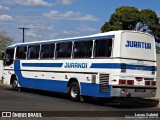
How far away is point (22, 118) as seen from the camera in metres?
12.5

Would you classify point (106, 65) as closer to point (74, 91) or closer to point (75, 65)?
point (75, 65)

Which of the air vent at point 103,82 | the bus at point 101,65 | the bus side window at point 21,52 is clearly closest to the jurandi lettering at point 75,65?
the bus at point 101,65

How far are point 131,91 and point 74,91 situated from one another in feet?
11.3

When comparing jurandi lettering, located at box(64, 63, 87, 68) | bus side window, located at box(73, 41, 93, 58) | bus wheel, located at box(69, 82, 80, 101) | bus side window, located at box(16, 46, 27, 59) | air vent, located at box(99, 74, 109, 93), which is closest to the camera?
air vent, located at box(99, 74, 109, 93)

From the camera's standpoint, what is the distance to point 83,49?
19062 millimetres

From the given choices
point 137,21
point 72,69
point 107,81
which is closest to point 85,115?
point 107,81

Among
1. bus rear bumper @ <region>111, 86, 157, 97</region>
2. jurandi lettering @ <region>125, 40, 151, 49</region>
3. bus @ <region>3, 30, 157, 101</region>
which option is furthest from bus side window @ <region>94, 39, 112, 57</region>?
bus rear bumper @ <region>111, 86, 157, 97</region>

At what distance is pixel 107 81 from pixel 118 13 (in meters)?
38.7

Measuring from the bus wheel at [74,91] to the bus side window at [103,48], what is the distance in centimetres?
217

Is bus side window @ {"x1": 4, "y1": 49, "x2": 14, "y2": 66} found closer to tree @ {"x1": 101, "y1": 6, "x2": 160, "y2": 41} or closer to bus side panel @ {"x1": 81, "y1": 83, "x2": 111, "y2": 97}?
bus side panel @ {"x1": 81, "y1": 83, "x2": 111, "y2": 97}

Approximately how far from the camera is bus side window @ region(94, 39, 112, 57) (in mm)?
17266

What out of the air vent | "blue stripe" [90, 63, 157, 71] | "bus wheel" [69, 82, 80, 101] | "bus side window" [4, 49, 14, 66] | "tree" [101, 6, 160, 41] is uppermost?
"tree" [101, 6, 160, 41]

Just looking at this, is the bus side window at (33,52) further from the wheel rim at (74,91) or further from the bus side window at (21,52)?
the wheel rim at (74,91)

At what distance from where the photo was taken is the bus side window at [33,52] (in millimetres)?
23094
